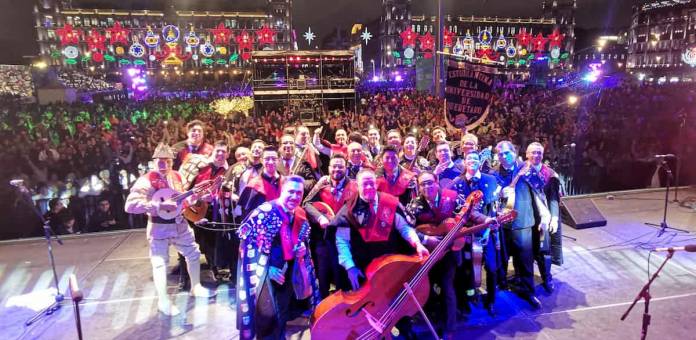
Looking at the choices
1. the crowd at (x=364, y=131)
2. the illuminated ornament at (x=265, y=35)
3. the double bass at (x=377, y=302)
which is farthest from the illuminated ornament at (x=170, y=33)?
the double bass at (x=377, y=302)

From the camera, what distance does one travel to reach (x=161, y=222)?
4.97 metres

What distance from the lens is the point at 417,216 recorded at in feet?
14.4

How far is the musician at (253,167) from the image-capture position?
526 centimetres

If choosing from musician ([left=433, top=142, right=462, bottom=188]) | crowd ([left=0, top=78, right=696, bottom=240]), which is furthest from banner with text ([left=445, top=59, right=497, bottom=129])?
crowd ([left=0, top=78, right=696, bottom=240])

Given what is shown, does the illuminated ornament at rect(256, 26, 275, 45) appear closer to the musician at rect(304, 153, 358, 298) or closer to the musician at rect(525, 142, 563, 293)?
the musician at rect(304, 153, 358, 298)

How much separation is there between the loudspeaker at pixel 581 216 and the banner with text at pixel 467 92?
2.64 metres

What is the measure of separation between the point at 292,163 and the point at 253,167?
0.84m

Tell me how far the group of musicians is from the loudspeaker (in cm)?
227

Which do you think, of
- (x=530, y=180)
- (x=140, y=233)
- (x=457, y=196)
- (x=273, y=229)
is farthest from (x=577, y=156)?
(x=140, y=233)

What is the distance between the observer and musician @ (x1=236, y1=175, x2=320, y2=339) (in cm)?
364

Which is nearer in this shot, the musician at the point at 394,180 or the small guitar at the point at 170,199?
the small guitar at the point at 170,199

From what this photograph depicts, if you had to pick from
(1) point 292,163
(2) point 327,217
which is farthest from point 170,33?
(2) point 327,217

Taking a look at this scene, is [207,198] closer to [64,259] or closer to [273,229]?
[273,229]

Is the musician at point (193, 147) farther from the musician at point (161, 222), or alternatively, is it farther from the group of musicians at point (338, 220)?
the musician at point (161, 222)
